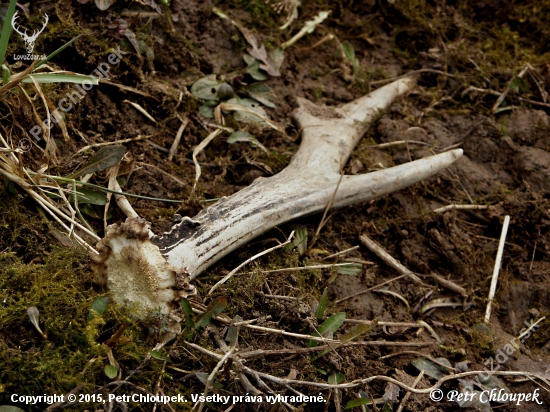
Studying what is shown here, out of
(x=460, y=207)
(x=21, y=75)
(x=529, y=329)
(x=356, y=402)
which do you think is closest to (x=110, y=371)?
(x=356, y=402)

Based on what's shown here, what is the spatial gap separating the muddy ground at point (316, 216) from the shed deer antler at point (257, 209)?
0.11 meters

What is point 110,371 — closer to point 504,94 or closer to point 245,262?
point 245,262

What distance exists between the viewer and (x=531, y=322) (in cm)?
285

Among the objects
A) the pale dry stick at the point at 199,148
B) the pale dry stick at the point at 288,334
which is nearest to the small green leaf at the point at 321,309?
the pale dry stick at the point at 288,334

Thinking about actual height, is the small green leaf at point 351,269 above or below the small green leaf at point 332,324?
above

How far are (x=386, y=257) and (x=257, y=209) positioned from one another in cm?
77

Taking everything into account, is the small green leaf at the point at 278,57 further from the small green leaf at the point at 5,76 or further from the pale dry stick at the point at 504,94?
the small green leaf at the point at 5,76

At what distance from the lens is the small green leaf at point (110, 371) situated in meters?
1.94

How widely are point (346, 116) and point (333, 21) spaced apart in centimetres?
100

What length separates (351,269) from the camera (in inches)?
110

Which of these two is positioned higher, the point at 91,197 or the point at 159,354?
the point at 91,197

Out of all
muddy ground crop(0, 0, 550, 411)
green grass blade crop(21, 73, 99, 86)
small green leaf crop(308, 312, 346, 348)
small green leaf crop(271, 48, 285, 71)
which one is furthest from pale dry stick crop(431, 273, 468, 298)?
green grass blade crop(21, 73, 99, 86)

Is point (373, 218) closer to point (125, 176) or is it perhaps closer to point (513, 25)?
point (125, 176)

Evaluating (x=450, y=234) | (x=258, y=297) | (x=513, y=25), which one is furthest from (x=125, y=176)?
(x=513, y=25)
